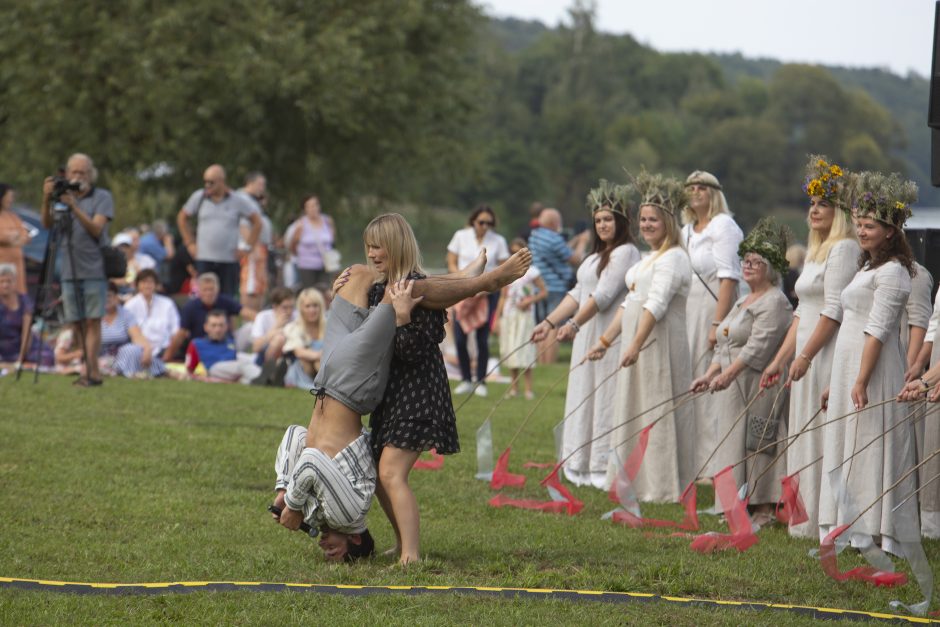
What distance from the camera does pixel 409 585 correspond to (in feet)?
21.4

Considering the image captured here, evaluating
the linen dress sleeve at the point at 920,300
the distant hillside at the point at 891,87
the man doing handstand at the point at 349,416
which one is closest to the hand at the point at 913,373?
the linen dress sleeve at the point at 920,300

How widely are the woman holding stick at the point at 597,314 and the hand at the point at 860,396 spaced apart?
8.85ft

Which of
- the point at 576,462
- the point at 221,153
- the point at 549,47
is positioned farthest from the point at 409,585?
the point at 549,47

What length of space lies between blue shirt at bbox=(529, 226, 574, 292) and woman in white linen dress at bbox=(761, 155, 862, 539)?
916 cm

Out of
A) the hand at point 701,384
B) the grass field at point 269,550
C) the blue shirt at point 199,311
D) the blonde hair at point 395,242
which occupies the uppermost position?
the blonde hair at point 395,242

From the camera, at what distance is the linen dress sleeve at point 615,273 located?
10469 millimetres

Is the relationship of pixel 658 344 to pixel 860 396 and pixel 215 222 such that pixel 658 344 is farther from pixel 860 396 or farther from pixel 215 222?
pixel 215 222

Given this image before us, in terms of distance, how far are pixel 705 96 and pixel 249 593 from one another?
137m

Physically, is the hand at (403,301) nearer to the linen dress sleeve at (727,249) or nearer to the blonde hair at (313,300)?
the linen dress sleeve at (727,249)

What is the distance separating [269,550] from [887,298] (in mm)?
3464

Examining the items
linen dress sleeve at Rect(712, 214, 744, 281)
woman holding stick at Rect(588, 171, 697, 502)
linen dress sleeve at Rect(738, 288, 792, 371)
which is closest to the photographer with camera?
woman holding stick at Rect(588, 171, 697, 502)

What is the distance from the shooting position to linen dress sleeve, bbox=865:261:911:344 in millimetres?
7617

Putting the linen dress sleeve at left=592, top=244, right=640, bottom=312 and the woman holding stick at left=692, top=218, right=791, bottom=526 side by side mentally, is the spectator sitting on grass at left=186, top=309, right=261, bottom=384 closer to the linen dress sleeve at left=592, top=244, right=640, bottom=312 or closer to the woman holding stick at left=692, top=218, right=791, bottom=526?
the linen dress sleeve at left=592, top=244, right=640, bottom=312

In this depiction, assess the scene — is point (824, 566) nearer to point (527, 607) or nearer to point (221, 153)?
point (527, 607)
